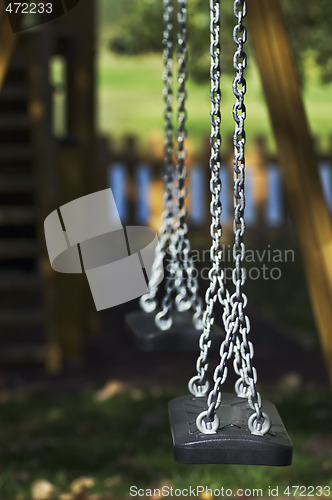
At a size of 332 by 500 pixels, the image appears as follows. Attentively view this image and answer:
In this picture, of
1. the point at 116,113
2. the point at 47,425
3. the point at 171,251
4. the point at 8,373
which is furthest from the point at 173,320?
the point at 116,113

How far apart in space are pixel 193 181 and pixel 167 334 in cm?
813

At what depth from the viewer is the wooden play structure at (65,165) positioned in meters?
2.89

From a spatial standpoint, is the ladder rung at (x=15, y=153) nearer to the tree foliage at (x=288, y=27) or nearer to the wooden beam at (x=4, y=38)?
the tree foliage at (x=288, y=27)

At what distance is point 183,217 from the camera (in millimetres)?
2877

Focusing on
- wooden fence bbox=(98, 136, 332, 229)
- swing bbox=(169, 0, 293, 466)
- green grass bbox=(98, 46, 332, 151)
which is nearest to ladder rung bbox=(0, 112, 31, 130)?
swing bbox=(169, 0, 293, 466)

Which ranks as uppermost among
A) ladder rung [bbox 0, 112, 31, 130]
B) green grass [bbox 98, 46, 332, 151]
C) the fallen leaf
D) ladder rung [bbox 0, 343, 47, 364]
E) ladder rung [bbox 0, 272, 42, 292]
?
green grass [bbox 98, 46, 332, 151]

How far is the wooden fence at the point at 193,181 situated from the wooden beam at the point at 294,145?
6964mm

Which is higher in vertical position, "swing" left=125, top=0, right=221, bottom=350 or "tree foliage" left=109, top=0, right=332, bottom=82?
"tree foliage" left=109, top=0, right=332, bottom=82

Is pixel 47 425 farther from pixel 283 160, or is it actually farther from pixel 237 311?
pixel 237 311

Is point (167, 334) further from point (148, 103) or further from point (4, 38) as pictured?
point (148, 103)

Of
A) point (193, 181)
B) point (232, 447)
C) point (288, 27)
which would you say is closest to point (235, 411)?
point (232, 447)

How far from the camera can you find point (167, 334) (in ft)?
8.59

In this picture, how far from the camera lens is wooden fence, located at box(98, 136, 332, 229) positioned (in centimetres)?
1003

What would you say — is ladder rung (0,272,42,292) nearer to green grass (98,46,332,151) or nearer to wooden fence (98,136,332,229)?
wooden fence (98,136,332,229)
